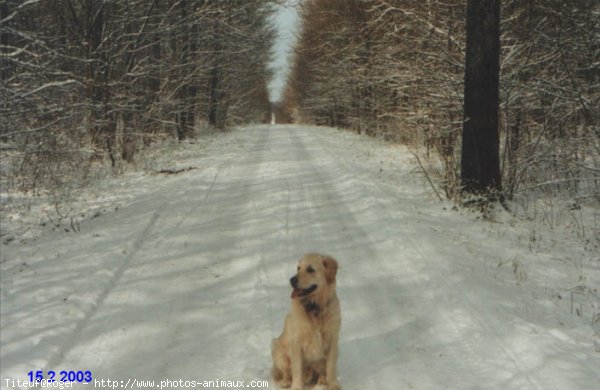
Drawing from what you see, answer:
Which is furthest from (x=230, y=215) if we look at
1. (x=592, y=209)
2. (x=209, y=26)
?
(x=209, y=26)

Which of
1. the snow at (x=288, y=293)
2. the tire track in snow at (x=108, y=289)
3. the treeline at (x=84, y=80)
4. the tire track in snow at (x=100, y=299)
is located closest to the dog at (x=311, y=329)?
the snow at (x=288, y=293)

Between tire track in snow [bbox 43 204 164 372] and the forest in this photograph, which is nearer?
tire track in snow [bbox 43 204 164 372]

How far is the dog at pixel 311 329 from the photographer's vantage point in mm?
3533

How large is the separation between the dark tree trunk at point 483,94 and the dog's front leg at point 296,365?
21.0 feet

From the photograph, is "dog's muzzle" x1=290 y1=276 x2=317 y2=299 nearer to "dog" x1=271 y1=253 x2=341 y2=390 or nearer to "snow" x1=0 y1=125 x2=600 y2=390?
"dog" x1=271 y1=253 x2=341 y2=390

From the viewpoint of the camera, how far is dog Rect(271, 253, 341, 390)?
3.53 metres

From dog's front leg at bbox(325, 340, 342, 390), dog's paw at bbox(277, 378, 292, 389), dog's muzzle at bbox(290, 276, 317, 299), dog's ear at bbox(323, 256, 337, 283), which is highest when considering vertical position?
dog's ear at bbox(323, 256, 337, 283)

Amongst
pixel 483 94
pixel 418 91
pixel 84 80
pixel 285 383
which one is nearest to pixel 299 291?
pixel 285 383

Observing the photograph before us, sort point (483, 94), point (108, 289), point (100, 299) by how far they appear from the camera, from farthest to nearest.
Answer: point (483, 94), point (108, 289), point (100, 299)

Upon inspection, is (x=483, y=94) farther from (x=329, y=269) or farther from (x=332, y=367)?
(x=332, y=367)

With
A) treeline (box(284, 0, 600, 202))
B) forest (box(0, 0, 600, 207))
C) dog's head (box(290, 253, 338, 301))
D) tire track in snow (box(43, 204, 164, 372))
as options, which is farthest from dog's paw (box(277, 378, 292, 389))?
treeline (box(284, 0, 600, 202))

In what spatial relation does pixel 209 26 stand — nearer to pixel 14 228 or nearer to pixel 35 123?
pixel 35 123

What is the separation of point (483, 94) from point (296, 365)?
273 inches

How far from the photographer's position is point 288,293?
5.47 metres
